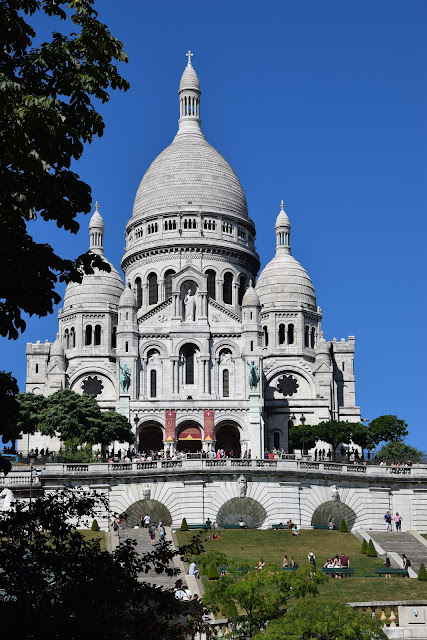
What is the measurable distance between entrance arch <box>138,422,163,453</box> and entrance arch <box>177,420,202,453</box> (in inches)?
96.2

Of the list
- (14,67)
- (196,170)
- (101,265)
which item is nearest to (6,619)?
(101,265)

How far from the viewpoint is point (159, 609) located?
2520cm

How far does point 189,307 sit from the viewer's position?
111 meters

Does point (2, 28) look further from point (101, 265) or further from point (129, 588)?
point (129, 588)

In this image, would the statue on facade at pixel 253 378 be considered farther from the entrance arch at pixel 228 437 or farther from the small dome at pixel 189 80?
the small dome at pixel 189 80

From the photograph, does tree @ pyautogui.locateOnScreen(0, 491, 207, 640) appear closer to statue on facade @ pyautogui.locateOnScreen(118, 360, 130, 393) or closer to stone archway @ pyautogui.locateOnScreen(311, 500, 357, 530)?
stone archway @ pyautogui.locateOnScreen(311, 500, 357, 530)

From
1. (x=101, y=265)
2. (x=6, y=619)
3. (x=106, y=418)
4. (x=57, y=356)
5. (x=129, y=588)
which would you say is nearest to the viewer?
(x=6, y=619)

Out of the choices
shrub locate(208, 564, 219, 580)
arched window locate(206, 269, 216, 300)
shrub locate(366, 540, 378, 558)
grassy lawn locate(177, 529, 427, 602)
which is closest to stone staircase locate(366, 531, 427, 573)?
shrub locate(366, 540, 378, 558)

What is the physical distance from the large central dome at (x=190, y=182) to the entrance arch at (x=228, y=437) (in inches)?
1040

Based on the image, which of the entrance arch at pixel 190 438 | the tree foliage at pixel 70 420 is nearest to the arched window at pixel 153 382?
the entrance arch at pixel 190 438

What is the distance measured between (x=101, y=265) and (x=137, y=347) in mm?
80755

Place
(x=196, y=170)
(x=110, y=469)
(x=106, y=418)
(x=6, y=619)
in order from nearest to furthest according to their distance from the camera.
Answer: (x=6, y=619)
(x=110, y=469)
(x=106, y=418)
(x=196, y=170)

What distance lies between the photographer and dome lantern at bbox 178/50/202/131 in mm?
134875

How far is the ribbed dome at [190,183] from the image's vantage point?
405ft
